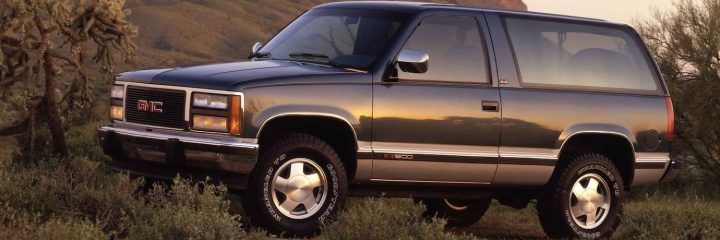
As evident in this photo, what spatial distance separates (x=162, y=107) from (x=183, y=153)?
18.1 inches

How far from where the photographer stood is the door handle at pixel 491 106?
910 centimetres

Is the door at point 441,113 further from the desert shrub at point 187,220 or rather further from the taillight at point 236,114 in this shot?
the desert shrub at point 187,220

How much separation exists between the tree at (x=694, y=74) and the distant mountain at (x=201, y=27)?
6775cm

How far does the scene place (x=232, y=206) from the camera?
10.4m

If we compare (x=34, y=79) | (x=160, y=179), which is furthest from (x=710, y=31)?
(x=160, y=179)

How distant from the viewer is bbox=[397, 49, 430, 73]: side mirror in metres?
8.52

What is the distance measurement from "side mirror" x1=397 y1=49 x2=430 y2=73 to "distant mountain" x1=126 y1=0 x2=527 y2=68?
80585 mm

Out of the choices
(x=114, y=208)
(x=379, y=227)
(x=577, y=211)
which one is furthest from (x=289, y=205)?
(x=577, y=211)

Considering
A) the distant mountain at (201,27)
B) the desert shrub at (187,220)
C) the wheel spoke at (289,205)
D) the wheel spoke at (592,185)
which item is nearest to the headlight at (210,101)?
the desert shrub at (187,220)

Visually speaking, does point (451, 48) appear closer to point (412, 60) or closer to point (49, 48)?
point (412, 60)

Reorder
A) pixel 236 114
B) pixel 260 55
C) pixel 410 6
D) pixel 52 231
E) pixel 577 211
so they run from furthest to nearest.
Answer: pixel 577 211 < pixel 260 55 < pixel 410 6 < pixel 236 114 < pixel 52 231

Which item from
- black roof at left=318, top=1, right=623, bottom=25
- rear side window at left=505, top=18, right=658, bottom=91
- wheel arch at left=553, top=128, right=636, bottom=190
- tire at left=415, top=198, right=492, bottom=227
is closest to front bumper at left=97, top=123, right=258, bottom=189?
black roof at left=318, top=1, right=623, bottom=25

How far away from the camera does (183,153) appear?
8.00m

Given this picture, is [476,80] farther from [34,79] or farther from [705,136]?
[705,136]
